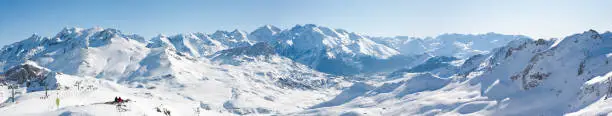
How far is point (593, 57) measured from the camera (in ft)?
508

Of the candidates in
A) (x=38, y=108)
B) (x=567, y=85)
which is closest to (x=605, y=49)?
(x=567, y=85)

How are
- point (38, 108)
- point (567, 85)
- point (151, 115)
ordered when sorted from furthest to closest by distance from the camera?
point (567, 85) → point (38, 108) → point (151, 115)

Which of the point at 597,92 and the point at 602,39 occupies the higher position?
the point at 602,39

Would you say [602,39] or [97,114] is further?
[602,39]

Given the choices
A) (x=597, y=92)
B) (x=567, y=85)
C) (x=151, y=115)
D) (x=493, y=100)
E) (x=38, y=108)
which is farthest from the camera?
(x=493, y=100)

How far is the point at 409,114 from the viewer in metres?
198

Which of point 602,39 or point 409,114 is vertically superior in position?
point 602,39

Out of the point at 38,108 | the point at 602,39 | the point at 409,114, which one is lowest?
the point at 409,114

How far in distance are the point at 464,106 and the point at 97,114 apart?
132787mm

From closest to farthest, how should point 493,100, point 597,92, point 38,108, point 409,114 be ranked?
point 38,108 → point 597,92 → point 493,100 → point 409,114

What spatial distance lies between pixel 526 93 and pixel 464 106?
22.8 metres

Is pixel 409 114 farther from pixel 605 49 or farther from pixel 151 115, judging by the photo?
pixel 151 115

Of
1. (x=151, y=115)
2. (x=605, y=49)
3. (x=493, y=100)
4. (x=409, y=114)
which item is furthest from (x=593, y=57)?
(x=151, y=115)

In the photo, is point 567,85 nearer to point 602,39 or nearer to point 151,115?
point 602,39
